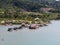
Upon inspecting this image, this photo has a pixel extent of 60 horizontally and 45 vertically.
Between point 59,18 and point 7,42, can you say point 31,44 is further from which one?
point 59,18

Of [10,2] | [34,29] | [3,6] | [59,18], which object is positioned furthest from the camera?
[10,2]

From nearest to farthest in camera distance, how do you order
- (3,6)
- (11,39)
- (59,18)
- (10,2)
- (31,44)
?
(31,44) < (11,39) < (59,18) < (3,6) < (10,2)

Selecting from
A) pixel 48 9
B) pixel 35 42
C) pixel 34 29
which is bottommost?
pixel 48 9

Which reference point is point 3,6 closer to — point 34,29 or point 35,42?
point 34,29

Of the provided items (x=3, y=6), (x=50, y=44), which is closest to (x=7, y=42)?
(x=50, y=44)

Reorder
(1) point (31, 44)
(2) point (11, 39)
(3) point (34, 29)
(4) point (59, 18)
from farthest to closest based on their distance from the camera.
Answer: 1. (4) point (59, 18)
2. (3) point (34, 29)
3. (2) point (11, 39)
4. (1) point (31, 44)

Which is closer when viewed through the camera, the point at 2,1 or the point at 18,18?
the point at 18,18

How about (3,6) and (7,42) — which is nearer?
(7,42)

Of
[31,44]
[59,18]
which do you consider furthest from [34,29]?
[59,18]

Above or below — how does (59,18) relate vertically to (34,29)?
below
